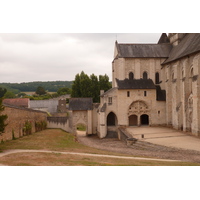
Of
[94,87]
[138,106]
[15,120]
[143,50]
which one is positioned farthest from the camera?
[94,87]

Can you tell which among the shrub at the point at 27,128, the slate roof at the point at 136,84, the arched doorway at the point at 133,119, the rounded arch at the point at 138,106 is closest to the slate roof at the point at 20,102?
the shrub at the point at 27,128

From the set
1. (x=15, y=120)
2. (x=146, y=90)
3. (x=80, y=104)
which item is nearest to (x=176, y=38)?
(x=146, y=90)

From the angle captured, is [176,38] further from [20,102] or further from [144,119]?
[20,102]

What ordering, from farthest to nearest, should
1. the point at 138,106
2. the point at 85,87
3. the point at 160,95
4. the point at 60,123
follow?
1. the point at 85,87
2. the point at 60,123
3. the point at 160,95
4. the point at 138,106

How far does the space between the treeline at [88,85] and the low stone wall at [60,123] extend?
20.9m

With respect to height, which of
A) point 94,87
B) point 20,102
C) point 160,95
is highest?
point 94,87

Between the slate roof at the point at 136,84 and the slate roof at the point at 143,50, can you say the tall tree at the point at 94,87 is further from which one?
the slate roof at the point at 136,84

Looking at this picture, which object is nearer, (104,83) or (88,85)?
(88,85)

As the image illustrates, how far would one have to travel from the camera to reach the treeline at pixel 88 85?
193ft

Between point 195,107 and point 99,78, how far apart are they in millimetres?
39450

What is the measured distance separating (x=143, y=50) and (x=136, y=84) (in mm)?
6816

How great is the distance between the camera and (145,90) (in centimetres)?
3619

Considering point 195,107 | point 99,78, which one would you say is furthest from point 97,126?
point 99,78

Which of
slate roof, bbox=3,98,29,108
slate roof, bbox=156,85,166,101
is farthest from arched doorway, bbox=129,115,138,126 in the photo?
slate roof, bbox=3,98,29,108
